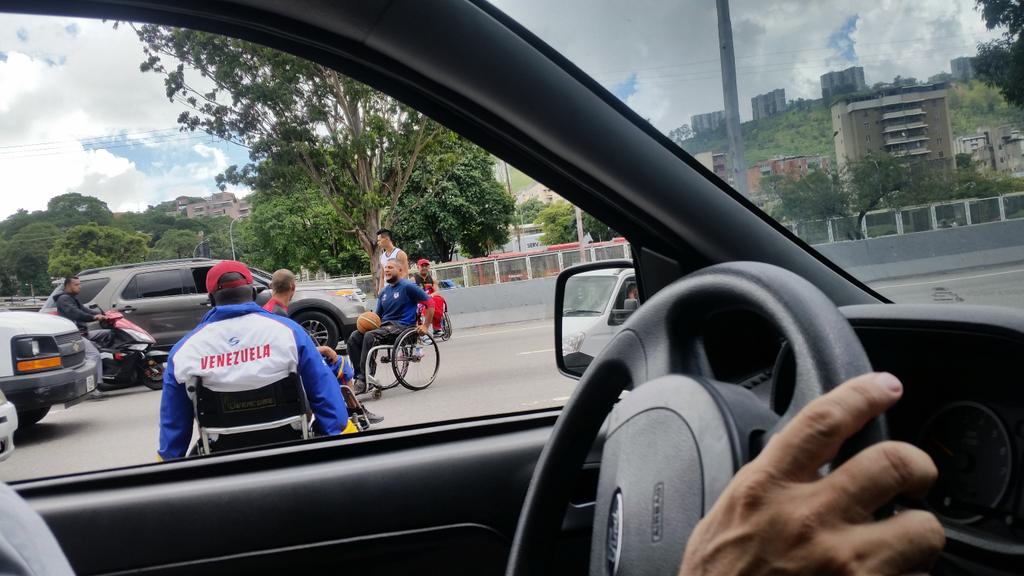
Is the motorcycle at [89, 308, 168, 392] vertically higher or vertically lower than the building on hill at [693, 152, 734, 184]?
lower

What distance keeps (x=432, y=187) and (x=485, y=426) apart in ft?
5.50

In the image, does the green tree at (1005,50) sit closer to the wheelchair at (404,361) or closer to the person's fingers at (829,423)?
the person's fingers at (829,423)

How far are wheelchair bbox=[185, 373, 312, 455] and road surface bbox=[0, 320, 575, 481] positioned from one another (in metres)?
0.19

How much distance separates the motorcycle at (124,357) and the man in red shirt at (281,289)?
139 cm

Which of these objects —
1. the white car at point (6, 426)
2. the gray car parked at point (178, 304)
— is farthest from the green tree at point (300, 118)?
the gray car parked at point (178, 304)

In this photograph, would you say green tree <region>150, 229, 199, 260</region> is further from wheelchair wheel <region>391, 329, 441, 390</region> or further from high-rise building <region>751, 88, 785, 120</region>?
high-rise building <region>751, 88, 785, 120</region>

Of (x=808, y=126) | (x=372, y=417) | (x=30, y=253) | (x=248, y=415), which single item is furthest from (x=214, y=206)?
(x=808, y=126)

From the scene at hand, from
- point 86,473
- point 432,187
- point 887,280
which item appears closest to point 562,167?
point 887,280

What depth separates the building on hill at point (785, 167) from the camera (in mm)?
1529

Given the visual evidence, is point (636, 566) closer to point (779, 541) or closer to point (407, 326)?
point (779, 541)

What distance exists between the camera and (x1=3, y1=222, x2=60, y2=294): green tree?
7.45 feet

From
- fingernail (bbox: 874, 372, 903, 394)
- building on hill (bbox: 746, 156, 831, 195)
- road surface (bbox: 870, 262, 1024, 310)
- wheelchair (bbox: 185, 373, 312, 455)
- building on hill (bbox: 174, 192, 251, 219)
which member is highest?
building on hill (bbox: 174, 192, 251, 219)

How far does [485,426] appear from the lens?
1992 mm

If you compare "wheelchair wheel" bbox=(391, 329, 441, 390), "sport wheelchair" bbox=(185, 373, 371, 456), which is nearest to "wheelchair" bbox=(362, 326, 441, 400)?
"wheelchair wheel" bbox=(391, 329, 441, 390)
